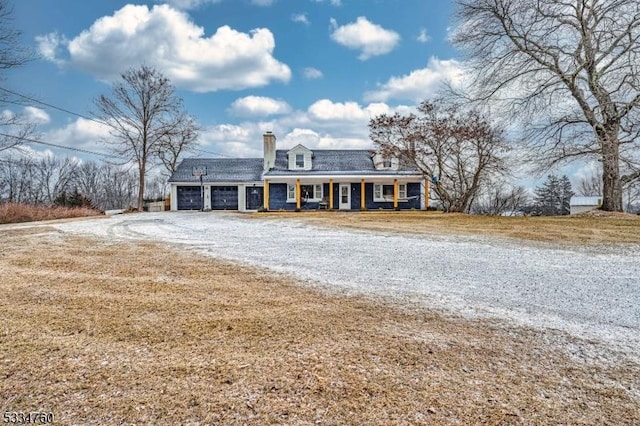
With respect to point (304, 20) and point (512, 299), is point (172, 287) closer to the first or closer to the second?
point (512, 299)

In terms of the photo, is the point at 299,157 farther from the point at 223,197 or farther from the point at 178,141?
the point at 178,141

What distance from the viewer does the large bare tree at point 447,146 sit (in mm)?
17312


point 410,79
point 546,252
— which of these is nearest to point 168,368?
point 546,252

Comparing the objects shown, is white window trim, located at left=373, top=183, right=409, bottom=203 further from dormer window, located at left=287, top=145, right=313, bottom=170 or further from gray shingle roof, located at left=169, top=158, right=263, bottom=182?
gray shingle roof, located at left=169, top=158, right=263, bottom=182

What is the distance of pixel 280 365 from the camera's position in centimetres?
258

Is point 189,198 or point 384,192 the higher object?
point 384,192

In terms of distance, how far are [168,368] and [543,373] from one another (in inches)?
97.8

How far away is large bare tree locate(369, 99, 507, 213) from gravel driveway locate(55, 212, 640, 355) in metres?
9.83

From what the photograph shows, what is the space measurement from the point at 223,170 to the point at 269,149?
3.77 meters

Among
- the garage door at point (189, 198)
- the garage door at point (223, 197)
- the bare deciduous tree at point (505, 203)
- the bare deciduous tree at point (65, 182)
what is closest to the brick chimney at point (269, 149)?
the garage door at point (223, 197)

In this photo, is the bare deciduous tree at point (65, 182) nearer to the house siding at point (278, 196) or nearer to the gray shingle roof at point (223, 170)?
the gray shingle roof at point (223, 170)

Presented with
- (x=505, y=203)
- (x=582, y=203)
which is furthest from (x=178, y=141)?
(x=582, y=203)

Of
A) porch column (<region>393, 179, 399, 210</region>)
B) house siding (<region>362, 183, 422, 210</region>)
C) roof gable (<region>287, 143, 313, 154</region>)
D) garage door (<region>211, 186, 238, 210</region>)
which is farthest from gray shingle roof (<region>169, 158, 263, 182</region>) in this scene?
porch column (<region>393, 179, 399, 210</region>)

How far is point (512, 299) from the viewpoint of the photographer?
425cm
